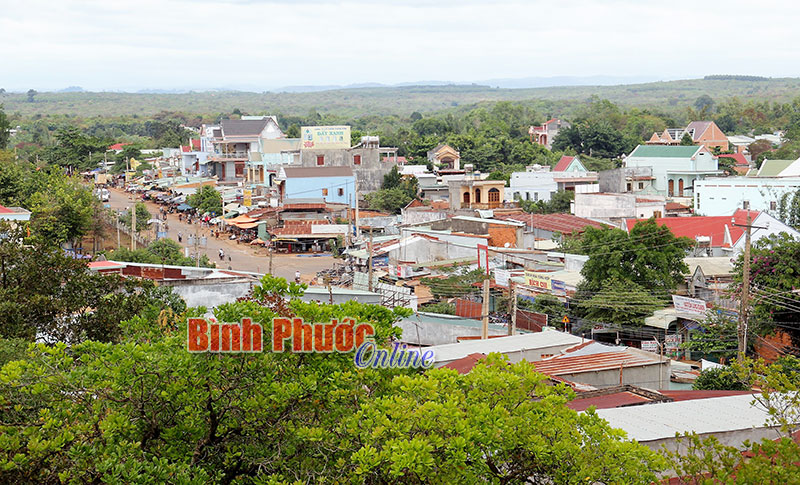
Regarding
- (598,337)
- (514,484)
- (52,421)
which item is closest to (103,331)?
(52,421)

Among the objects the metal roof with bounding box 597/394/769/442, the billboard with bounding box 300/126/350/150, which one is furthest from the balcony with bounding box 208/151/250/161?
the metal roof with bounding box 597/394/769/442

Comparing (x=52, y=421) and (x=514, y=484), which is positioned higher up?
(x=52, y=421)

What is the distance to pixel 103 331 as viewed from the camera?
492 inches

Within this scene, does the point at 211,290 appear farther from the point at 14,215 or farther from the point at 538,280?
the point at 14,215

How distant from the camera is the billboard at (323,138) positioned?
5019 centimetres

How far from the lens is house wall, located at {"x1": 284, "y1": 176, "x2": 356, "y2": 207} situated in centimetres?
4284

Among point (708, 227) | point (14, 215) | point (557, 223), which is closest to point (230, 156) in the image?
point (557, 223)

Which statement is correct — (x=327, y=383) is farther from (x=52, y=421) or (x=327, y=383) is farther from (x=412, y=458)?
(x=52, y=421)

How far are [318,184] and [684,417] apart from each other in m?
34.6

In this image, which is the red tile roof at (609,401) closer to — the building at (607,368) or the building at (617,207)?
the building at (607,368)

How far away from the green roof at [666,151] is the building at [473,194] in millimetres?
12212

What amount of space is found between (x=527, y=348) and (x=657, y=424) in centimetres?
514

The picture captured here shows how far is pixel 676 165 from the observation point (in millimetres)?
48938

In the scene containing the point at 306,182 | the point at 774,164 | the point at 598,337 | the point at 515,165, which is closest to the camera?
the point at 598,337
